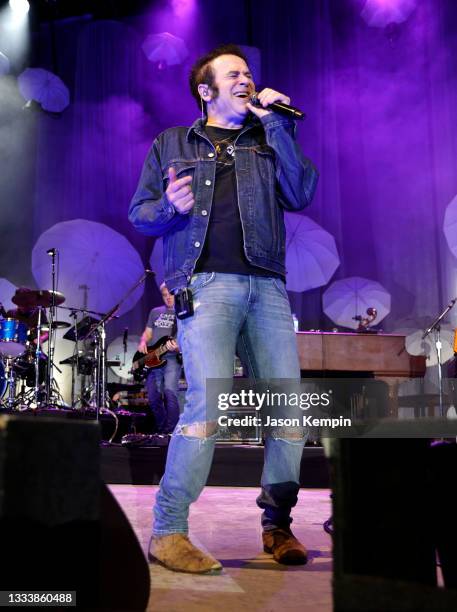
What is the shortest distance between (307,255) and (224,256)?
8125 millimetres

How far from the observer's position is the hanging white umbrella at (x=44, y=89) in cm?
1160

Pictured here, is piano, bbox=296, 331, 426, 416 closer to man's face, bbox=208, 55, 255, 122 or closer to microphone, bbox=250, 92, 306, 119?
man's face, bbox=208, 55, 255, 122

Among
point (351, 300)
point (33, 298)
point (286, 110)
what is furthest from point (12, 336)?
point (286, 110)

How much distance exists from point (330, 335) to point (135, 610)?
21.3 feet

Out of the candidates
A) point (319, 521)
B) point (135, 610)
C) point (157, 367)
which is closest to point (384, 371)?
point (157, 367)

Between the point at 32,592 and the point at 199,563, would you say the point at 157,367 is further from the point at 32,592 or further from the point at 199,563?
the point at 32,592

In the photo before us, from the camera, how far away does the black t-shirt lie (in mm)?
2443

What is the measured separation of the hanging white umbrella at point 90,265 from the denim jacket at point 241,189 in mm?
8421

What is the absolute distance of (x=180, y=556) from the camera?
211cm

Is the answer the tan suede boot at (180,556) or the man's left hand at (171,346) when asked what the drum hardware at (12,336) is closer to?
the man's left hand at (171,346)

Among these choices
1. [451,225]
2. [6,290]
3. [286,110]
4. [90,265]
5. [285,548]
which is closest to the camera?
[285,548]

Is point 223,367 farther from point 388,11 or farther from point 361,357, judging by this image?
point 388,11

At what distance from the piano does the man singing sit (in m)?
5.20

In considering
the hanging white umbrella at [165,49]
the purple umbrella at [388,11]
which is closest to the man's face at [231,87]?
the purple umbrella at [388,11]
